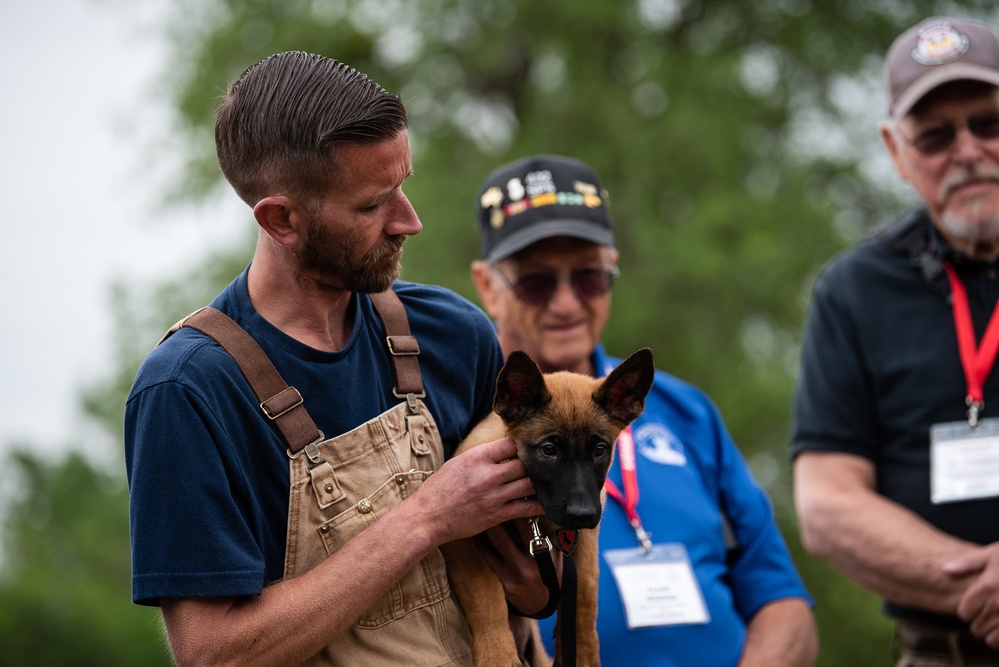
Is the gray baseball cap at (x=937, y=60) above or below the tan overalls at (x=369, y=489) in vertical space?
above

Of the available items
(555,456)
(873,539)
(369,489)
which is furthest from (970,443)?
(369,489)

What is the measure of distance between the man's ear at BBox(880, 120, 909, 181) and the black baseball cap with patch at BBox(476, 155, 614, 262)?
1.60 m

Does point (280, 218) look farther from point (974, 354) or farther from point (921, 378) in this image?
point (974, 354)

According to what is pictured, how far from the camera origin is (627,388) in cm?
345

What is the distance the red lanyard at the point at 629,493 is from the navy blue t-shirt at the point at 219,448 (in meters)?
1.56

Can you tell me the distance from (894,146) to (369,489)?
3762 mm

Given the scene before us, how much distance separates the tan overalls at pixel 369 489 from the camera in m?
2.99

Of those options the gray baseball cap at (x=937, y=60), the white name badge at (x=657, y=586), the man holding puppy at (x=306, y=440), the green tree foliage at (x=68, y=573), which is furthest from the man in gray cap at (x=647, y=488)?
the green tree foliage at (x=68, y=573)

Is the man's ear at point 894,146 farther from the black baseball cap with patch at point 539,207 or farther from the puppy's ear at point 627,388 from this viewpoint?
the puppy's ear at point 627,388

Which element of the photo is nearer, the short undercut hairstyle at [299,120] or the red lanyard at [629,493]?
the short undercut hairstyle at [299,120]

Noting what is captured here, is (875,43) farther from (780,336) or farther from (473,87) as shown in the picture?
(473,87)

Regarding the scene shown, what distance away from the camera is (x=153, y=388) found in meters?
2.87

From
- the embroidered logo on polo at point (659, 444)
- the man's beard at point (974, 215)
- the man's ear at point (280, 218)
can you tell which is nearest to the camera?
the man's ear at point (280, 218)

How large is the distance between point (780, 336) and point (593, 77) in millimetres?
4476
